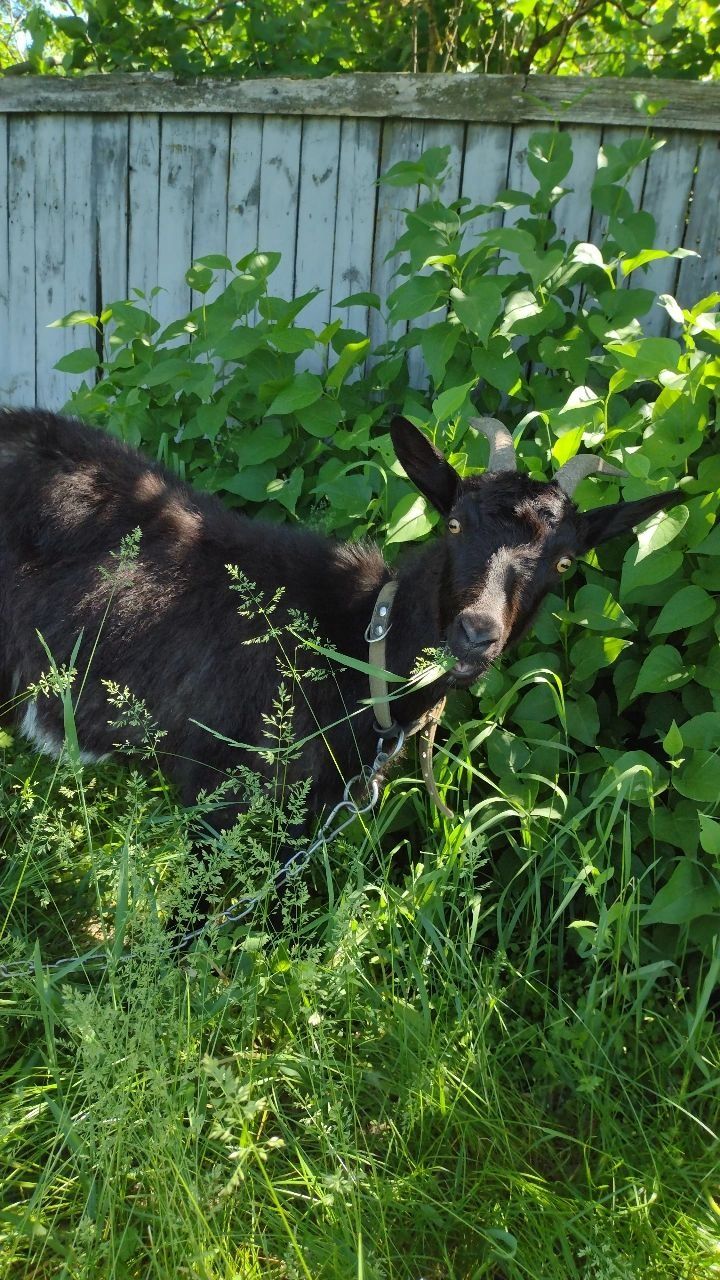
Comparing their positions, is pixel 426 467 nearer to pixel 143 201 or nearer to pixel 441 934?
pixel 441 934

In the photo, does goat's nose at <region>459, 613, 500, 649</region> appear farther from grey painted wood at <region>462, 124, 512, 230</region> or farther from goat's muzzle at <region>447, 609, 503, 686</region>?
grey painted wood at <region>462, 124, 512, 230</region>

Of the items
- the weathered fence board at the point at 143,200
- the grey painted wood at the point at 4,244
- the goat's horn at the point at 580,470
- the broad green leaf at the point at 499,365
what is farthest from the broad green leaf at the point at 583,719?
the grey painted wood at the point at 4,244

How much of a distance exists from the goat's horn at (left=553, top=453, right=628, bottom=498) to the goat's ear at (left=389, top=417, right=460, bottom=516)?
0.32 m

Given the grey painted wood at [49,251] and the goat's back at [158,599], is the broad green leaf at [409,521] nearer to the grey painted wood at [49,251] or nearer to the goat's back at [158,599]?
the goat's back at [158,599]

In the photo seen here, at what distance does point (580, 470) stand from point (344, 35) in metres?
3.77

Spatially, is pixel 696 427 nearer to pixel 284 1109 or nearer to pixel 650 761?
pixel 650 761

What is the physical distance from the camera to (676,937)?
9.11 feet

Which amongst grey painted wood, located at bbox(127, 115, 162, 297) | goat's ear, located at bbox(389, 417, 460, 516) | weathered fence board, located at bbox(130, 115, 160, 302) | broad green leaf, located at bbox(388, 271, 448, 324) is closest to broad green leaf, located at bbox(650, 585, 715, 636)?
goat's ear, located at bbox(389, 417, 460, 516)

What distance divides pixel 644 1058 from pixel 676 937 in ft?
1.25

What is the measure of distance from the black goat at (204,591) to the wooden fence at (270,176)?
1.64 metres

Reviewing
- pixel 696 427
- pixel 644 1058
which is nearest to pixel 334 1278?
pixel 644 1058

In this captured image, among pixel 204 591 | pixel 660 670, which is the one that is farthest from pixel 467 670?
pixel 204 591

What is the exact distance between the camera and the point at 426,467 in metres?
2.90

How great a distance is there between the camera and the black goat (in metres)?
2.89
